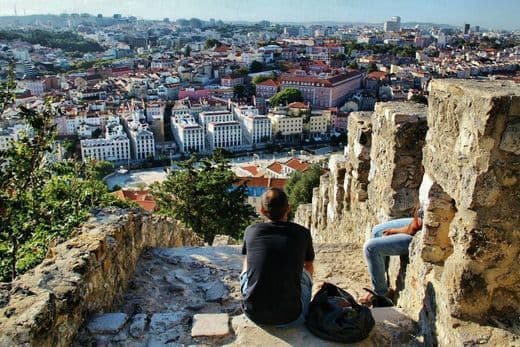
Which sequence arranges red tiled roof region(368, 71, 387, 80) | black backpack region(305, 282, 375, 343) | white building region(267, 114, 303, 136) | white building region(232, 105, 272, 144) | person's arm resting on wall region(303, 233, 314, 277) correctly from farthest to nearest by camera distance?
1. red tiled roof region(368, 71, 387, 80)
2. white building region(267, 114, 303, 136)
3. white building region(232, 105, 272, 144)
4. person's arm resting on wall region(303, 233, 314, 277)
5. black backpack region(305, 282, 375, 343)

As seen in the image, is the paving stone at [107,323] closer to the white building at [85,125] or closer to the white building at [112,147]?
the white building at [112,147]

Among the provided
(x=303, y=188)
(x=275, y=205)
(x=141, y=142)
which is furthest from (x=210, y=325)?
(x=141, y=142)

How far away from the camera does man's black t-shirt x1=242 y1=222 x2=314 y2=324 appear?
3.18 meters

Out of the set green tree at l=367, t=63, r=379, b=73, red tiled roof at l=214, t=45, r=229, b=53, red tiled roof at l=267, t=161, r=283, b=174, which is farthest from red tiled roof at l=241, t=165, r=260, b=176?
red tiled roof at l=214, t=45, r=229, b=53

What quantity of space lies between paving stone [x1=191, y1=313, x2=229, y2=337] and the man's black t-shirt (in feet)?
0.70

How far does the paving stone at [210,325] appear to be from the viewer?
131 inches

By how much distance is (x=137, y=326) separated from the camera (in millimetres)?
3398

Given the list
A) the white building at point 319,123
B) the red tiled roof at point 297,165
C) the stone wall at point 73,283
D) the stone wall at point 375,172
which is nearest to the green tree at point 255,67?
the white building at point 319,123

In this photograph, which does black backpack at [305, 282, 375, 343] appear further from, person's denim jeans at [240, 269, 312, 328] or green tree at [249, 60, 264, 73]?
green tree at [249, 60, 264, 73]

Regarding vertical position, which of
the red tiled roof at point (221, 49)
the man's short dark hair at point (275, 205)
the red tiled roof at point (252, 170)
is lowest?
the red tiled roof at point (252, 170)

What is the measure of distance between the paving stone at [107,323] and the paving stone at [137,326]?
66mm

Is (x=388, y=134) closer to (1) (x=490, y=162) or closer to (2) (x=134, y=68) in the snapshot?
(1) (x=490, y=162)

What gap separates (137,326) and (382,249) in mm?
1841

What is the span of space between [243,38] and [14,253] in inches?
6471
